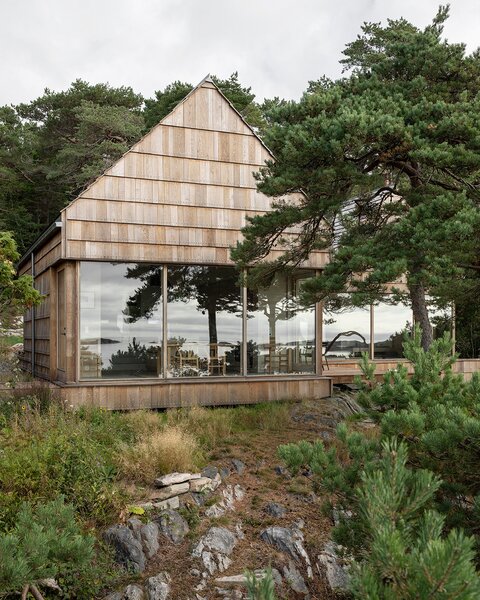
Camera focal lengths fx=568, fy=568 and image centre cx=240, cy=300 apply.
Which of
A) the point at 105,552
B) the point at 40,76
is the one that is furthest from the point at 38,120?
the point at 105,552

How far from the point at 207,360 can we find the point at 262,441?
2.77 meters

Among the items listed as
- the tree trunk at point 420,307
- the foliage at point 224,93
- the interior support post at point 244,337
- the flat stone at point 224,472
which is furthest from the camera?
the foliage at point 224,93

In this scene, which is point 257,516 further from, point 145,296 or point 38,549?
point 145,296

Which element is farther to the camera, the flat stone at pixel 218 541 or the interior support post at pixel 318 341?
the interior support post at pixel 318 341

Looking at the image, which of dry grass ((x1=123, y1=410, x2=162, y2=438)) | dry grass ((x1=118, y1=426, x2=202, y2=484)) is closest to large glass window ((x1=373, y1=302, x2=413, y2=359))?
dry grass ((x1=123, y1=410, x2=162, y2=438))

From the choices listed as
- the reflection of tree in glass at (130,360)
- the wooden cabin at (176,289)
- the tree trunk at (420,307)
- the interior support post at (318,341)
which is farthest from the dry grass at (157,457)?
the interior support post at (318,341)

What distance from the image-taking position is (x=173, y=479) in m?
6.55

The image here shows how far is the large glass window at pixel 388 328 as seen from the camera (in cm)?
1412

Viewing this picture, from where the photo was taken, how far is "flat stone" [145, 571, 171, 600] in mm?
5074

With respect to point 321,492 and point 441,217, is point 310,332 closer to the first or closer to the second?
point 441,217

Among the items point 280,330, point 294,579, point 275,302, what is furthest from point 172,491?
point 275,302

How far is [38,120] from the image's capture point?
1181 inches

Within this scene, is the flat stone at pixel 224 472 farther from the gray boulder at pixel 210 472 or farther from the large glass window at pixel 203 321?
the large glass window at pixel 203 321

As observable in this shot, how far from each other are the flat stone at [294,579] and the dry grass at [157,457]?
1827 millimetres
